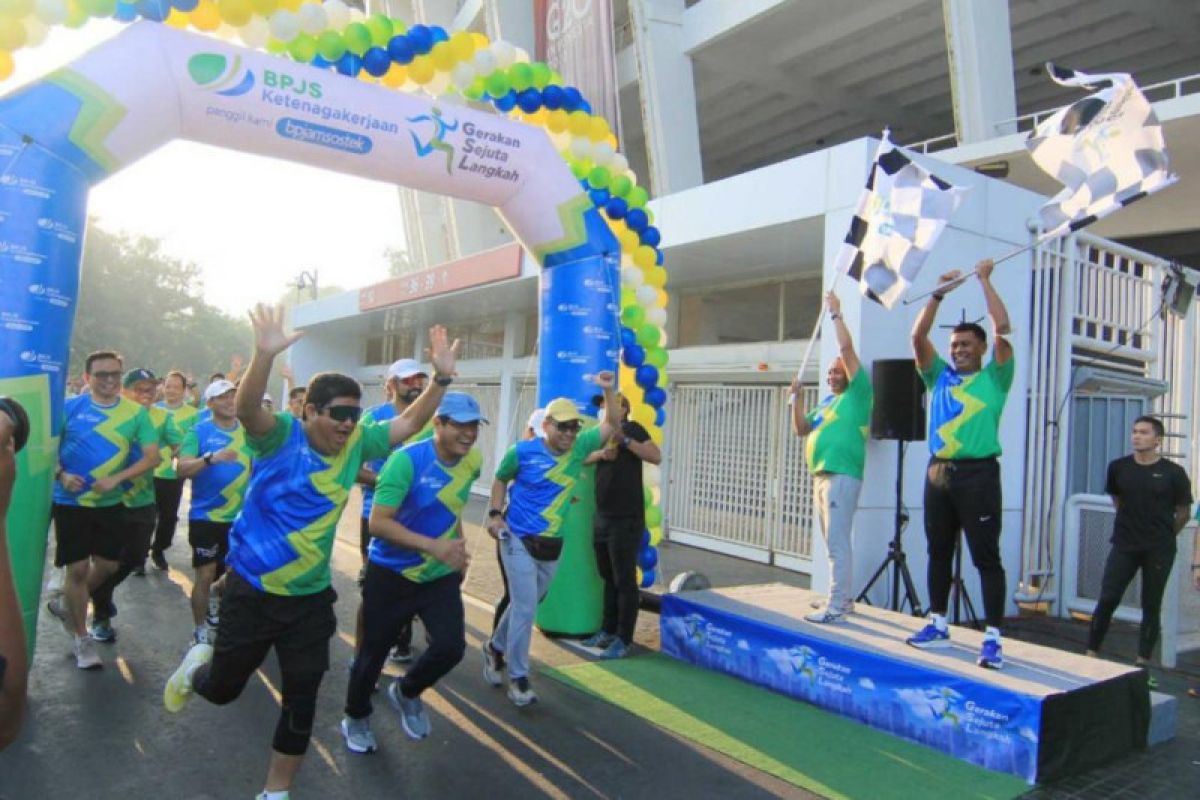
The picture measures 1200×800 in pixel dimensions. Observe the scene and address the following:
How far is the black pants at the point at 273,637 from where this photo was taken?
3.32m

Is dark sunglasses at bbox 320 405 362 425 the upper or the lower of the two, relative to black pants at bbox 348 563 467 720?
upper

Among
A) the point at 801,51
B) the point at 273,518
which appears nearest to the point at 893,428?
the point at 273,518

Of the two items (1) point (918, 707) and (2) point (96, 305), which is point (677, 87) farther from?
(2) point (96, 305)

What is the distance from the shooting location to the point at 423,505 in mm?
4094

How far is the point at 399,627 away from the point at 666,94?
14164mm

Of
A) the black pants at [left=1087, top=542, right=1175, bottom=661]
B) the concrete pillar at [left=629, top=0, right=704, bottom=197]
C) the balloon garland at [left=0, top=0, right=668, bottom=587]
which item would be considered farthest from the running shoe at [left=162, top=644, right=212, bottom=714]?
the concrete pillar at [left=629, top=0, right=704, bottom=197]

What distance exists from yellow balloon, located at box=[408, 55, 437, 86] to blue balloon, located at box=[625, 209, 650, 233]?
1.94 meters

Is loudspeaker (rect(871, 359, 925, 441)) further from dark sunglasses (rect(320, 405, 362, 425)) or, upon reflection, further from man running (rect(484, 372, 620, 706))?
dark sunglasses (rect(320, 405, 362, 425))

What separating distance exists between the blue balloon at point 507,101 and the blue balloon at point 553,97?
0.25 meters

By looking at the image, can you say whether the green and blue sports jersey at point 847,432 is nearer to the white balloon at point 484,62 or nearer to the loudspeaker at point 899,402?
the loudspeaker at point 899,402

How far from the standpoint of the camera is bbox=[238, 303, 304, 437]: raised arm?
313 centimetres

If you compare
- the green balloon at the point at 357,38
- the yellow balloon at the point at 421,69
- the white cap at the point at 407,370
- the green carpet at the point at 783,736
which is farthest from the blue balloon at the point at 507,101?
the green carpet at the point at 783,736

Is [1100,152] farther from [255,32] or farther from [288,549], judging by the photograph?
[255,32]

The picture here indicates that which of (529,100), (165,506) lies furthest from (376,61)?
(165,506)
